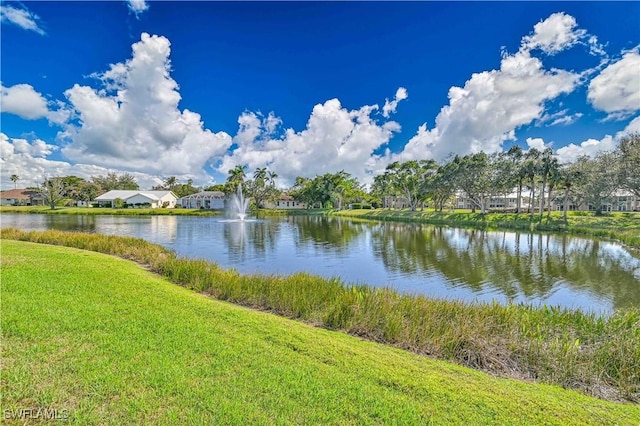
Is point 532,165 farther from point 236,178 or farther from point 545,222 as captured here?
point 236,178

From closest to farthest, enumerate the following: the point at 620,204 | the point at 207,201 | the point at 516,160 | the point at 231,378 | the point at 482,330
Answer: the point at 231,378, the point at 482,330, the point at 516,160, the point at 620,204, the point at 207,201

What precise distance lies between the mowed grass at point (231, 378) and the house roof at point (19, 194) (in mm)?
106340

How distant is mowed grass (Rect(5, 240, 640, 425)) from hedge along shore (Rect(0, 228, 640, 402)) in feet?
2.28

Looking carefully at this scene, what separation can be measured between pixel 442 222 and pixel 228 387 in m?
44.4

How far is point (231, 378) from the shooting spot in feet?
11.9

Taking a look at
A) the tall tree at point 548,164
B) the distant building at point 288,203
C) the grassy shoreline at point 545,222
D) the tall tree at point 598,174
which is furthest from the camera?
the distant building at point 288,203

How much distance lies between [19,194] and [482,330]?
116011mm

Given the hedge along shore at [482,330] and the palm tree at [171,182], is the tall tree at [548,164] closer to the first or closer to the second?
the hedge along shore at [482,330]

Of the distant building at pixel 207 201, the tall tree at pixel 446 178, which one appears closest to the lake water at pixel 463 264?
the tall tree at pixel 446 178

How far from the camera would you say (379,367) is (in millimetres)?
4227

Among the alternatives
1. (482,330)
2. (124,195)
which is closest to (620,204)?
(482,330)

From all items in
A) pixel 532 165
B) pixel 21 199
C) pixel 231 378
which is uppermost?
pixel 532 165

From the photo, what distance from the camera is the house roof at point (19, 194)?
276 ft

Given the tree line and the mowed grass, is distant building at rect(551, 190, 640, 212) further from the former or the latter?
the mowed grass
